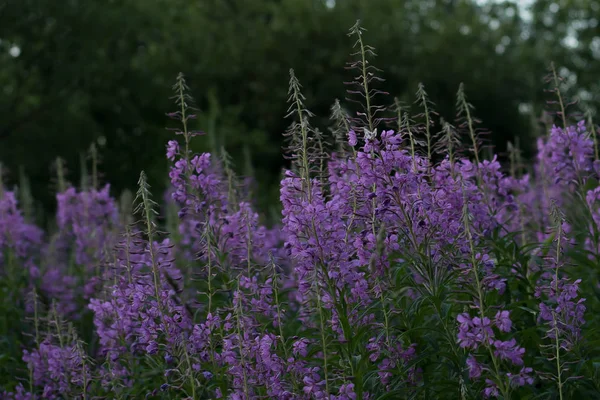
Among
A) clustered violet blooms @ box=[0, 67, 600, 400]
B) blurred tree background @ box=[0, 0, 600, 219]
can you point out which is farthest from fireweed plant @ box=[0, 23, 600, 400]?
blurred tree background @ box=[0, 0, 600, 219]

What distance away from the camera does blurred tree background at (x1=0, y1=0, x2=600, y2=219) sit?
76.2 feet

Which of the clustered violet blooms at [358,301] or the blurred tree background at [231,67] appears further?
the blurred tree background at [231,67]

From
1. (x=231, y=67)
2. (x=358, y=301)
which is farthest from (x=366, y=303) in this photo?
(x=231, y=67)

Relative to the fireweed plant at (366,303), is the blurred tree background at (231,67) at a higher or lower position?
higher

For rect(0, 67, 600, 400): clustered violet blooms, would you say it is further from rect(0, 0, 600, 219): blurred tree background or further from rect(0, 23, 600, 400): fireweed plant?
rect(0, 0, 600, 219): blurred tree background

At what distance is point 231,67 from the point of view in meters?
31.0

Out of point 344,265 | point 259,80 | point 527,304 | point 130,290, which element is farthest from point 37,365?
point 259,80

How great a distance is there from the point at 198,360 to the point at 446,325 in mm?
1345

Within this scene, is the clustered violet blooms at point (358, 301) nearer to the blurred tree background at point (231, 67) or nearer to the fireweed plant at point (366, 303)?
the fireweed plant at point (366, 303)

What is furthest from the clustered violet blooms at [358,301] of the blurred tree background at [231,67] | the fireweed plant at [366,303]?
the blurred tree background at [231,67]

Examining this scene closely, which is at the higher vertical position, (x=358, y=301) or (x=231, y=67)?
(x=231, y=67)

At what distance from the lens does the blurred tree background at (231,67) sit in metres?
23.2

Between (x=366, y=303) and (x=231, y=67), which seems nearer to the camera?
(x=366, y=303)

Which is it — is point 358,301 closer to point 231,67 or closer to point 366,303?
point 366,303
